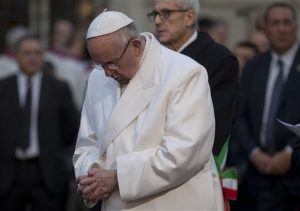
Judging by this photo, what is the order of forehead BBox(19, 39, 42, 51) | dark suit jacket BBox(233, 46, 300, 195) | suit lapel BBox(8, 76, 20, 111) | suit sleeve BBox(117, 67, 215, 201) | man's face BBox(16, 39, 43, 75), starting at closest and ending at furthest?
suit sleeve BBox(117, 67, 215, 201) < dark suit jacket BBox(233, 46, 300, 195) < suit lapel BBox(8, 76, 20, 111) < man's face BBox(16, 39, 43, 75) < forehead BBox(19, 39, 42, 51)

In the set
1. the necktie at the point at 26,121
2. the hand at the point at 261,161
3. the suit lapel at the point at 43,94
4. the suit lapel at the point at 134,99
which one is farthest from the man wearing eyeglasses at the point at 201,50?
the suit lapel at the point at 43,94

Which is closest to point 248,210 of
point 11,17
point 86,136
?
point 86,136

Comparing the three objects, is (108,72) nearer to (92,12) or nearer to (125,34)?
(125,34)

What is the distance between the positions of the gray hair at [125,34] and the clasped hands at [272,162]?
9.29 ft

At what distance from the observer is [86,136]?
6031 mm

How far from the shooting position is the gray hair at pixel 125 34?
558 cm

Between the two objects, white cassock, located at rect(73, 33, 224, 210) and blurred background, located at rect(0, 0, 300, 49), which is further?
blurred background, located at rect(0, 0, 300, 49)

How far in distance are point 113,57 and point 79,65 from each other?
23.5 feet

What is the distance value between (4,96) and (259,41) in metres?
3.15

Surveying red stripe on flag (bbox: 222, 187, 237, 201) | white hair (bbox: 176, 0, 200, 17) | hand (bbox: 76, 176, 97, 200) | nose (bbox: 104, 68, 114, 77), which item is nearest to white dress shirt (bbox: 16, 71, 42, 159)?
white hair (bbox: 176, 0, 200, 17)

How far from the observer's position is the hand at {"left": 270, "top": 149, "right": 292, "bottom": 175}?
8211 mm

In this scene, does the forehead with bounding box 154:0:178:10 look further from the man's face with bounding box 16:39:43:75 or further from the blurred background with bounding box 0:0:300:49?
the blurred background with bounding box 0:0:300:49

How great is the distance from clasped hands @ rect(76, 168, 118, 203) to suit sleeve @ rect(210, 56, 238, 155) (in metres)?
1.09

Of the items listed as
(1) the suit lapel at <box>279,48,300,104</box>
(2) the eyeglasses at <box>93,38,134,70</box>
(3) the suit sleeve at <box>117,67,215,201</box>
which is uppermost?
(2) the eyeglasses at <box>93,38,134,70</box>
